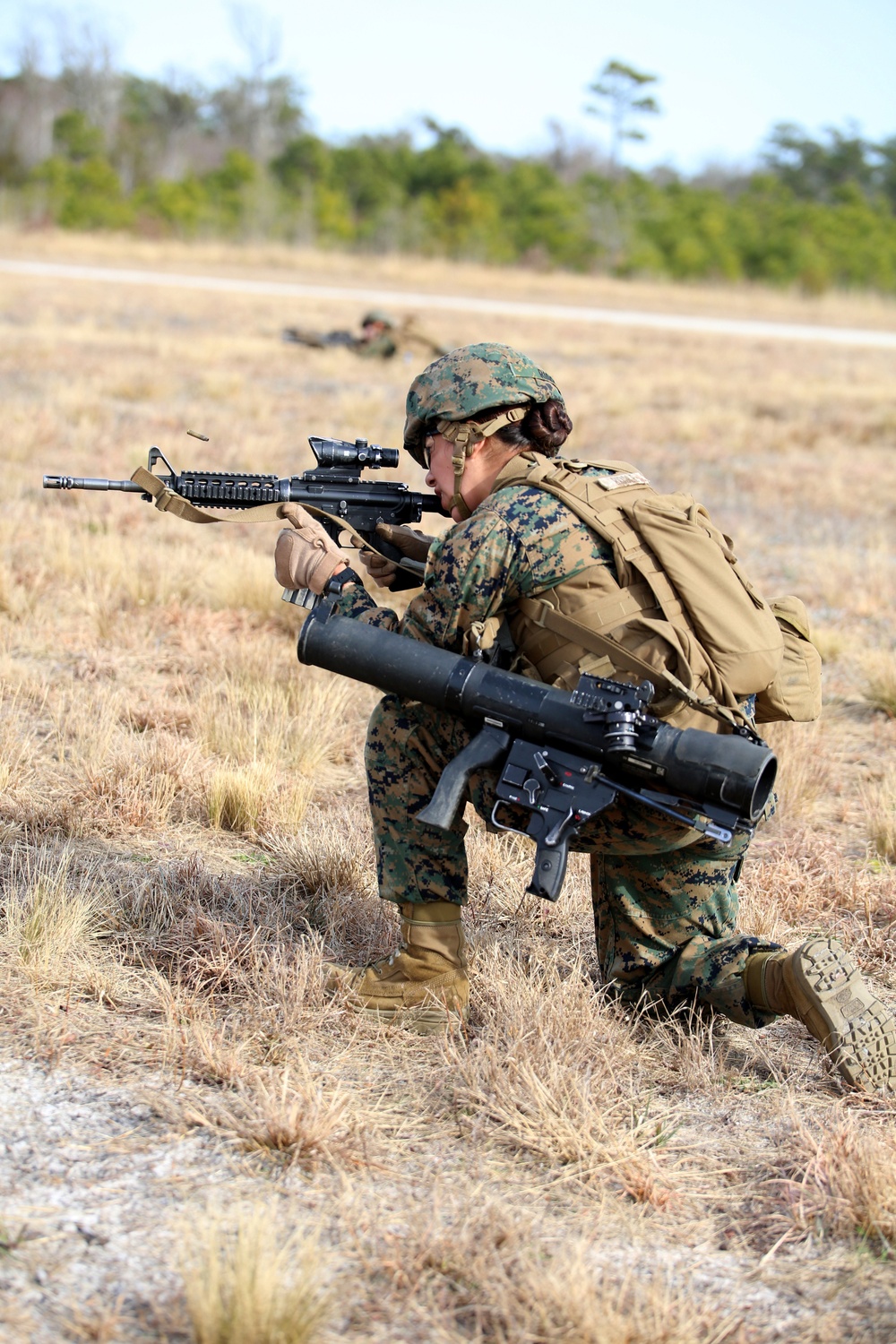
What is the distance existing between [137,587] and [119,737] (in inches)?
77.8

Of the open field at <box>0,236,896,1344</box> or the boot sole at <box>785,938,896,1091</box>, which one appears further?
the boot sole at <box>785,938,896,1091</box>

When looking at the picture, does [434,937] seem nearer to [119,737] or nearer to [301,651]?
[301,651]

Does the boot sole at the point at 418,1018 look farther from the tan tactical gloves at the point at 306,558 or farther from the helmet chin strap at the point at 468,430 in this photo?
the helmet chin strap at the point at 468,430

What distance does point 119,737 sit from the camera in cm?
457

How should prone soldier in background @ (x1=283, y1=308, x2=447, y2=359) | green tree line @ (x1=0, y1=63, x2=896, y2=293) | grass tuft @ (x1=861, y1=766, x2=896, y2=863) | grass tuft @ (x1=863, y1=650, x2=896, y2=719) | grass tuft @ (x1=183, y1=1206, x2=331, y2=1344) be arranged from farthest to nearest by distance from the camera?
green tree line @ (x1=0, y1=63, x2=896, y2=293) < prone soldier in background @ (x1=283, y1=308, x2=447, y2=359) < grass tuft @ (x1=863, y1=650, x2=896, y2=719) < grass tuft @ (x1=861, y1=766, x2=896, y2=863) < grass tuft @ (x1=183, y1=1206, x2=331, y2=1344)

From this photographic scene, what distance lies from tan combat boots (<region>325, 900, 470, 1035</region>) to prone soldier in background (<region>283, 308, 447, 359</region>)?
13.0m

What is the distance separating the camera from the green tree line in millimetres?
36125

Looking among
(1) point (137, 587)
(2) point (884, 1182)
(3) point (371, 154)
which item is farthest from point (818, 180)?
(2) point (884, 1182)

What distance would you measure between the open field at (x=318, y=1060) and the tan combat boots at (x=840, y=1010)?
0.10 m

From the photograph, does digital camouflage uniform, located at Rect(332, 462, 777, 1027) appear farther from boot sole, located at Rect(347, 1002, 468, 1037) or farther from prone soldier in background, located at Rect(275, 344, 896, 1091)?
boot sole, located at Rect(347, 1002, 468, 1037)

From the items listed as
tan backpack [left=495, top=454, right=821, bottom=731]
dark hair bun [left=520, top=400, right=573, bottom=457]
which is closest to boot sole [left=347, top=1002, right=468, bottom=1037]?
tan backpack [left=495, top=454, right=821, bottom=731]

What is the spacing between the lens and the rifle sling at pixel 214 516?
354 cm

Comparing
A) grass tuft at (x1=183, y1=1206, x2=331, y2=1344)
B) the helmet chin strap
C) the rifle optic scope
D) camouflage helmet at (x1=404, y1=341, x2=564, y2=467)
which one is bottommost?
grass tuft at (x1=183, y1=1206, x2=331, y2=1344)

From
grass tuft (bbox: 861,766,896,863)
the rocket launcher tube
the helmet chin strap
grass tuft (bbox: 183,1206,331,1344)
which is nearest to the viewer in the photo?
grass tuft (bbox: 183,1206,331,1344)
